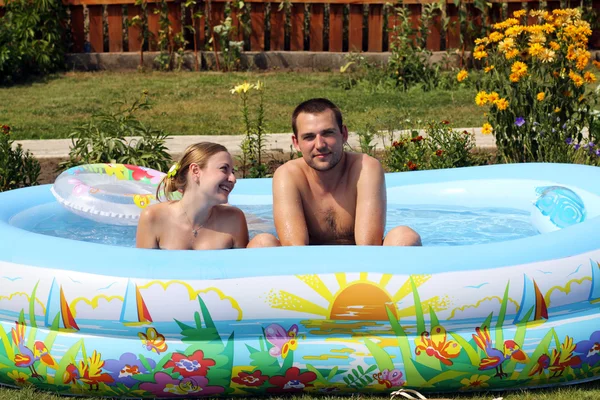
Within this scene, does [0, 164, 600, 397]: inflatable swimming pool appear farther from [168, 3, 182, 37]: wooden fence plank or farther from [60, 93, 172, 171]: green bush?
[168, 3, 182, 37]: wooden fence plank

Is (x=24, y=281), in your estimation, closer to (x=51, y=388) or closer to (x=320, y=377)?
(x=51, y=388)

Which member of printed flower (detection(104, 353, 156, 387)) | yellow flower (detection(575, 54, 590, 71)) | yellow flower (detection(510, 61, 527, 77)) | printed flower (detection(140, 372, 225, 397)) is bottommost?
printed flower (detection(140, 372, 225, 397))

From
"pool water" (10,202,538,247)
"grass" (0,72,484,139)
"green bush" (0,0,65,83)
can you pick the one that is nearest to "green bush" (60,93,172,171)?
"pool water" (10,202,538,247)

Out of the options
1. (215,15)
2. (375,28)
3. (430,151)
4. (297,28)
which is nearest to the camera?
(430,151)

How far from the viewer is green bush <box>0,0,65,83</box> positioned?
10945 millimetres

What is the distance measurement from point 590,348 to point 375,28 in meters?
8.40

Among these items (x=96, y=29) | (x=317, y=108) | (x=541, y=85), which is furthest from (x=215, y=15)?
(x=317, y=108)

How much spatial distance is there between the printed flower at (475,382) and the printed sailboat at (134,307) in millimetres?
1237

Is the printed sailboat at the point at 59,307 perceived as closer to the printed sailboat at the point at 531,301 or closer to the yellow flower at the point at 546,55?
the printed sailboat at the point at 531,301

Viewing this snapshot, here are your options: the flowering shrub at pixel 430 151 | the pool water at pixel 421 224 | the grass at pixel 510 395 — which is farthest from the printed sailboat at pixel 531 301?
the flowering shrub at pixel 430 151

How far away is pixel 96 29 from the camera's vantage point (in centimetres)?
1184

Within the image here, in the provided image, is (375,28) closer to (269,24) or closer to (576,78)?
(269,24)

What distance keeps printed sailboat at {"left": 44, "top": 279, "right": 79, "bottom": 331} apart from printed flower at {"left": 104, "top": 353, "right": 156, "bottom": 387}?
198 millimetres

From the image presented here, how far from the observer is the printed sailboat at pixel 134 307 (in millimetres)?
3555
